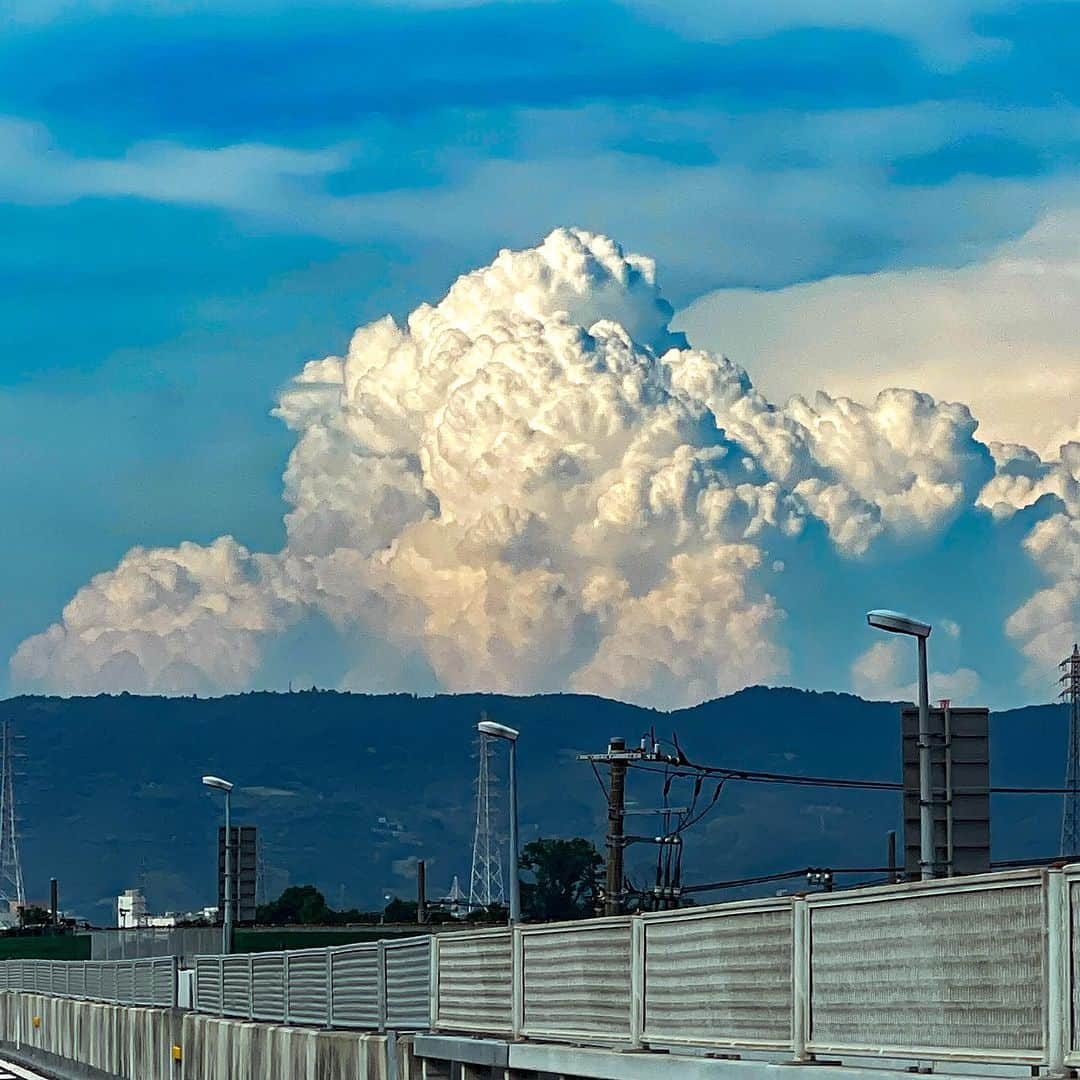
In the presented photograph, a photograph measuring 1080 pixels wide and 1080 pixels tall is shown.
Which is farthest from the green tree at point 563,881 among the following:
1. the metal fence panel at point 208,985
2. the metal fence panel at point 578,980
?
the metal fence panel at point 578,980

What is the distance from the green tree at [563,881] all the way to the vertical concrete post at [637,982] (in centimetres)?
14450

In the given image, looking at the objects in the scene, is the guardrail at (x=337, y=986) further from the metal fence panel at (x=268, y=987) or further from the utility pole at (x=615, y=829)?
the utility pole at (x=615, y=829)

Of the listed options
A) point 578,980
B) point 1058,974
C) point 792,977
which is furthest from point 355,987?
point 1058,974

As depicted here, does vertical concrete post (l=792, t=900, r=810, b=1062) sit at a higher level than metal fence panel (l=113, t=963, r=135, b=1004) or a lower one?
higher

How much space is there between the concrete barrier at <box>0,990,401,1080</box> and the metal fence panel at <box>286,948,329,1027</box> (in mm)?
291

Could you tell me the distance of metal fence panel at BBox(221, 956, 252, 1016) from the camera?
1077 inches

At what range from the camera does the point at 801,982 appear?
1207cm

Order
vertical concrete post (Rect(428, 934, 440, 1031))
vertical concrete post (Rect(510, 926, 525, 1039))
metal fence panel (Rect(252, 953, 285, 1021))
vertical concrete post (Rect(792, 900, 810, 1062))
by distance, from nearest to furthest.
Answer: vertical concrete post (Rect(792, 900, 810, 1062)) → vertical concrete post (Rect(510, 926, 525, 1039)) → vertical concrete post (Rect(428, 934, 440, 1031)) → metal fence panel (Rect(252, 953, 285, 1021))

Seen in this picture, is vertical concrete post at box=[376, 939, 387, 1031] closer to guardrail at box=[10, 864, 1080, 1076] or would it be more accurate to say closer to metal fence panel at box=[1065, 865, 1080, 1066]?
guardrail at box=[10, 864, 1080, 1076]

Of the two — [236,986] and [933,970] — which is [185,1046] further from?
[933,970]

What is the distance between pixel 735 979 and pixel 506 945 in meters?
5.27

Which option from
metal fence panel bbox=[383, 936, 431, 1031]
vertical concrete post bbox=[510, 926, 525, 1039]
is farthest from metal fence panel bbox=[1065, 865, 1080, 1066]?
metal fence panel bbox=[383, 936, 431, 1031]

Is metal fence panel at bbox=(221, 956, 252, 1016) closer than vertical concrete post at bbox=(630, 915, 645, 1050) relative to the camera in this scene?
No

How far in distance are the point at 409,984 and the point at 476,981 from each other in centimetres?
197
